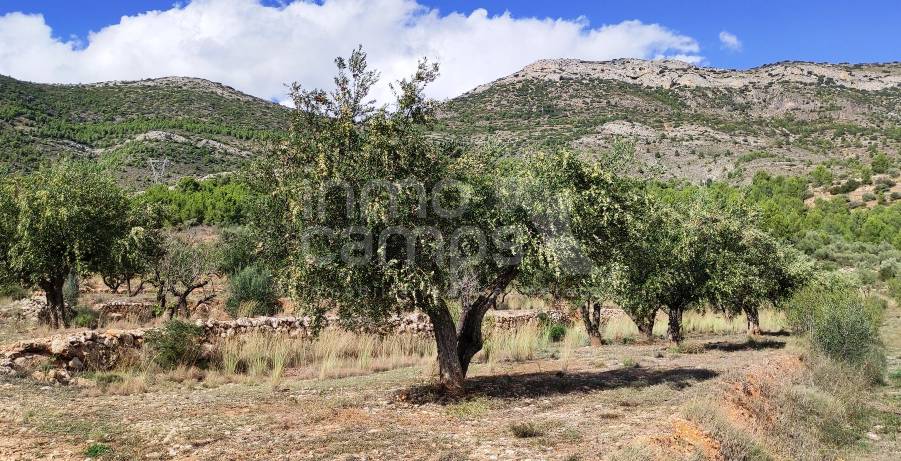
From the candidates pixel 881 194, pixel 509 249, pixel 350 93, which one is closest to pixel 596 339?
pixel 509 249

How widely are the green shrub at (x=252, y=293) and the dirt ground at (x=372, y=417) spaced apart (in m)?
12.4

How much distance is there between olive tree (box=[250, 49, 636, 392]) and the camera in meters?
10.9

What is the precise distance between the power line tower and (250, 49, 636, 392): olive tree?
56.1 metres

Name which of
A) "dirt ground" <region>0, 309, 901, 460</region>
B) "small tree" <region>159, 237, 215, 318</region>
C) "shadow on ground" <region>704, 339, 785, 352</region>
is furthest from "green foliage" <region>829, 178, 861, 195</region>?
"small tree" <region>159, 237, 215, 318</region>

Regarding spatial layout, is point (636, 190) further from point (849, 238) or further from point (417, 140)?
point (849, 238)

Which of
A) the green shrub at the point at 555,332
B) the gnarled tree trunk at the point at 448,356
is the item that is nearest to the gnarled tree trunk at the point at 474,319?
the gnarled tree trunk at the point at 448,356

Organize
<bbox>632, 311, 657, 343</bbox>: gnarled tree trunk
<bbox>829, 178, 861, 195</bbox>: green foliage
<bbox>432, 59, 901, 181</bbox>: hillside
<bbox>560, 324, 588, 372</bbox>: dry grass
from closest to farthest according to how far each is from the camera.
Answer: <bbox>560, 324, 588, 372</bbox>: dry grass
<bbox>632, 311, 657, 343</bbox>: gnarled tree trunk
<bbox>829, 178, 861, 195</bbox>: green foliage
<bbox>432, 59, 901, 181</bbox>: hillside

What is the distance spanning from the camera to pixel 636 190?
13086 mm

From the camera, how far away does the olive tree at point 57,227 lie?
829 inches

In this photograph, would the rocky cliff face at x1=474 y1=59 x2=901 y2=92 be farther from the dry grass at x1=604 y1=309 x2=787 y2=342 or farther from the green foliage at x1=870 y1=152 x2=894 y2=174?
the dry grass at x1=604 y1=309 x2=787 y2=342

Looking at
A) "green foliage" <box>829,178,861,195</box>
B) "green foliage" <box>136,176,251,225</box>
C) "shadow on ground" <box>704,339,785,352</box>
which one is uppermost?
"green foliage" <box>829,178,861,195</box>

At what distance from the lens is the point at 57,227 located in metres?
21.4

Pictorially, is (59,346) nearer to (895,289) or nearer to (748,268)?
(748,268)

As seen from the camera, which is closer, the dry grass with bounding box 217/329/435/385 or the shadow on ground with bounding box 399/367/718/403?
the shadow on ground with bounding box 399/367/718/403
